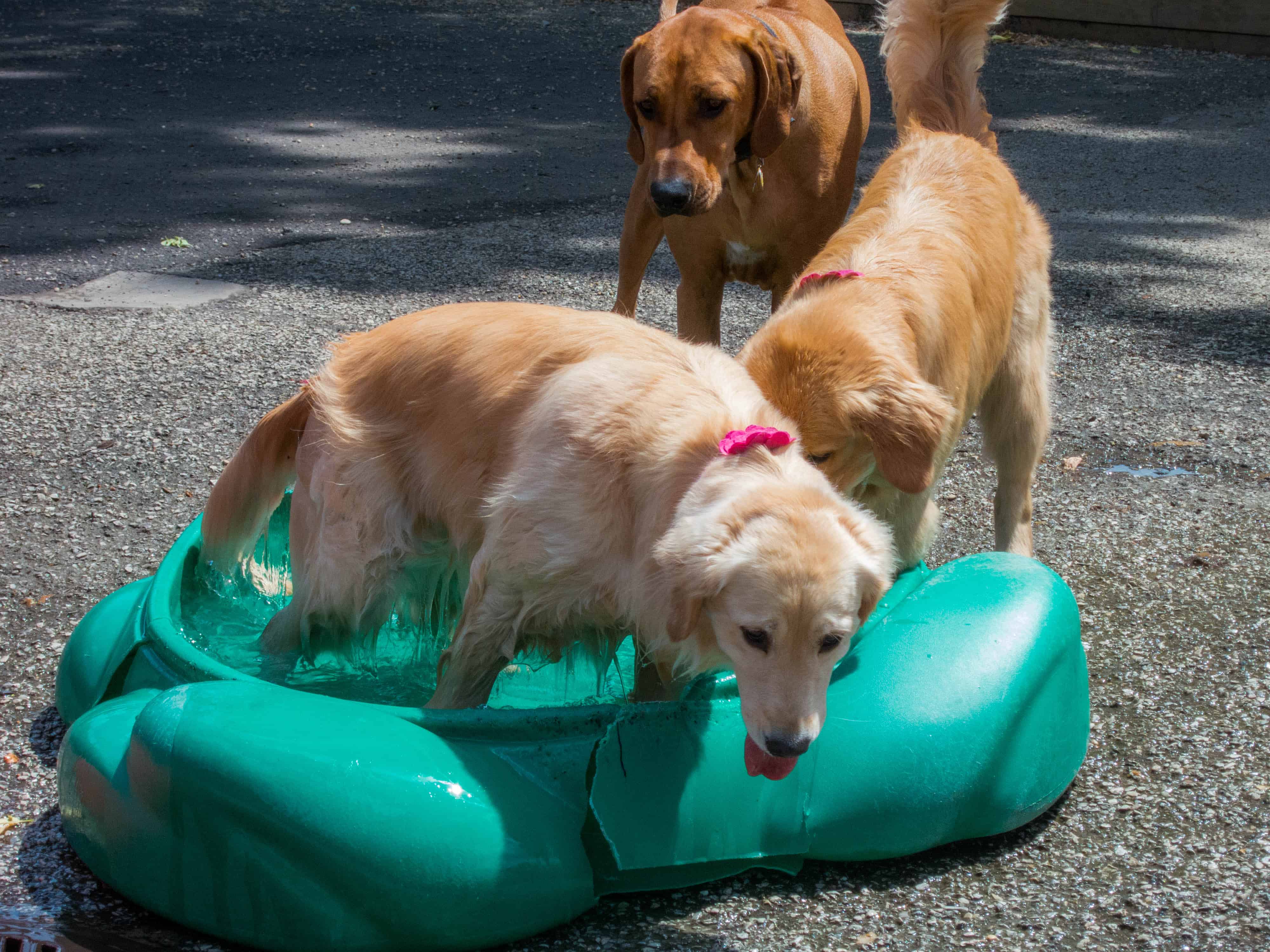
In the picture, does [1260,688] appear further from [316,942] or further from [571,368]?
[316,942]

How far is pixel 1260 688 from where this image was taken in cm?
388

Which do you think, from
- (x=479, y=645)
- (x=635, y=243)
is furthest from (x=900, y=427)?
(x=635, y=243)

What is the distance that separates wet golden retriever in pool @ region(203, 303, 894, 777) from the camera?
265cm

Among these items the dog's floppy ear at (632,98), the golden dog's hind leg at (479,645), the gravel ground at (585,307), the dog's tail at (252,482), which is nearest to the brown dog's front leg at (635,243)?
the dog's floppy ear at (632,98)

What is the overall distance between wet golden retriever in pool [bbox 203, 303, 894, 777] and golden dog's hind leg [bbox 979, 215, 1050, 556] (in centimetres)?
178

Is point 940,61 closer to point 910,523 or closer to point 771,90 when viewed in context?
point 771,90

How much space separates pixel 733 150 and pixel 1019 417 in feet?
5.76

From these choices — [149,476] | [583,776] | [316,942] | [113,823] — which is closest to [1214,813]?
[583,776]

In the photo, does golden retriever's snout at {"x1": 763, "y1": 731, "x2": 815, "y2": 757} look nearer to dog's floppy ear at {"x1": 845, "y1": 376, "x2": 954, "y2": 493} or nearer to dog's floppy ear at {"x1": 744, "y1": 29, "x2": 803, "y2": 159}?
dog's floppy ear at {"x1": 845, "y1": 376, "x2": 954, "y2": 493}

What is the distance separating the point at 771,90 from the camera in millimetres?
5355

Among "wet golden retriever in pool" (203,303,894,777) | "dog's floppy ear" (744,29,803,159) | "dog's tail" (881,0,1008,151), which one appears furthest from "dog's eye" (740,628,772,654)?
"dog's floppy ear" (744,29,803,159)

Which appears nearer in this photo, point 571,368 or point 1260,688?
point 571,368

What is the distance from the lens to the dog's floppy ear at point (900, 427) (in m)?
3.37

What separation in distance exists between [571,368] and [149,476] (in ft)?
9.02
